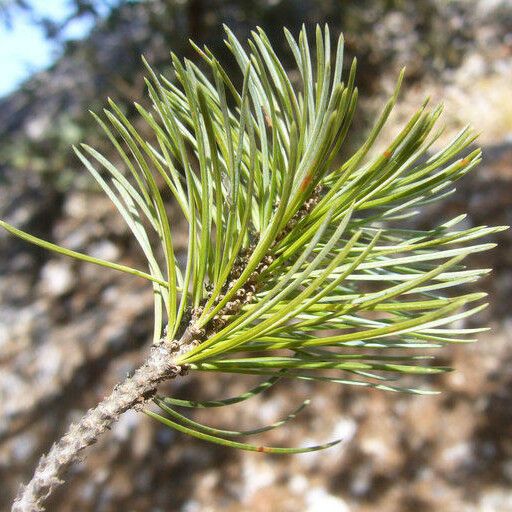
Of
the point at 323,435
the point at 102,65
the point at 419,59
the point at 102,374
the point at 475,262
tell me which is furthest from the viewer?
the point at 419,59

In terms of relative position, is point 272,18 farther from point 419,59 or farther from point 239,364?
point 239,364

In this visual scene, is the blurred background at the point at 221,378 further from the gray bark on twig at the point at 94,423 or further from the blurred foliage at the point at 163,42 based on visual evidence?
the gray bark on twig at the point at 94,423

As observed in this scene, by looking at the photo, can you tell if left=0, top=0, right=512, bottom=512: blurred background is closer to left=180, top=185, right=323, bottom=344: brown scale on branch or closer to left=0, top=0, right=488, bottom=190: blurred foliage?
left=0, top=0, right=488, bottom=190: blurred foliage

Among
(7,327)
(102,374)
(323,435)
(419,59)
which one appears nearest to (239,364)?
(323,435)

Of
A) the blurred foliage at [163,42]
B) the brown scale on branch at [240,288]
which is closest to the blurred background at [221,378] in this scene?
the blurred foliage at [163,42]

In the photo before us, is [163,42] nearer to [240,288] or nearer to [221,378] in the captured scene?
[221,378]

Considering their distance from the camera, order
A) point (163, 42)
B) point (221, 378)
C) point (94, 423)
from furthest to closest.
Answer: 1. point (163, 42)
2. point (221, 378)
3. point (94, 423)

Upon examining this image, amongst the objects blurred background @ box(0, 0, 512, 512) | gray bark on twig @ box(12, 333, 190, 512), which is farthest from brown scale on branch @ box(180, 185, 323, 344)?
blurred background @ box(0, 0, 512, 512)

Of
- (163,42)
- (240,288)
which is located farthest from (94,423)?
(163,42)
